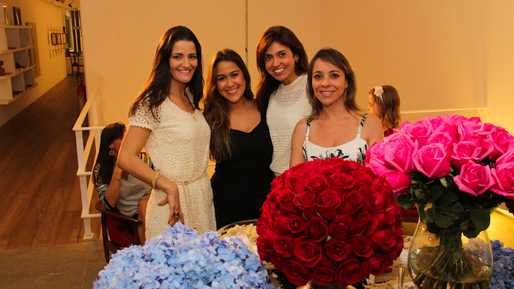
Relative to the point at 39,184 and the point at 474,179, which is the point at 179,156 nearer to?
the point at 474,179

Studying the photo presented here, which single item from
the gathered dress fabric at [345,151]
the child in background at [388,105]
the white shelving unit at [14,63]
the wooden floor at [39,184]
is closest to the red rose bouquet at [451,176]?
the gathered dress fabric at [345,151]

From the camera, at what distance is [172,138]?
188cm

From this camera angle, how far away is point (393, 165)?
87 cm

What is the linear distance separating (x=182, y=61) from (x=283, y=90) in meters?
0.65

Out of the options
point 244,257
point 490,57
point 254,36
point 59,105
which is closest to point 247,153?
point 244,257

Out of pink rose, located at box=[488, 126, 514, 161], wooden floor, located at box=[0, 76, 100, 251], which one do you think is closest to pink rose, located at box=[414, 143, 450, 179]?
pink rose, located at box=[488, 126, 514, 161]

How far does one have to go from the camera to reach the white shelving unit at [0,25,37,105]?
726 cm

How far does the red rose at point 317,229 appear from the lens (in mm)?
780

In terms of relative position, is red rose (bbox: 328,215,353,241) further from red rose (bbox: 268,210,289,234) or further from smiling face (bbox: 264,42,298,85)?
smiling face (bbox: 264,42,298,85)

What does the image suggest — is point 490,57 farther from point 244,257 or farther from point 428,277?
point 244,257

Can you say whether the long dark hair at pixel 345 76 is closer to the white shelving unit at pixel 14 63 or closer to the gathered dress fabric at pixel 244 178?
the gathered dress fabric at pixel 244 178

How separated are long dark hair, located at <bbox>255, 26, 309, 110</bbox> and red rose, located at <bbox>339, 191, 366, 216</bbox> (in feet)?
5.07

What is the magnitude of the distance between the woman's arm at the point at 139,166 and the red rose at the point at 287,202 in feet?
3.52

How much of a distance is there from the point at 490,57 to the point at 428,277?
3091mm
